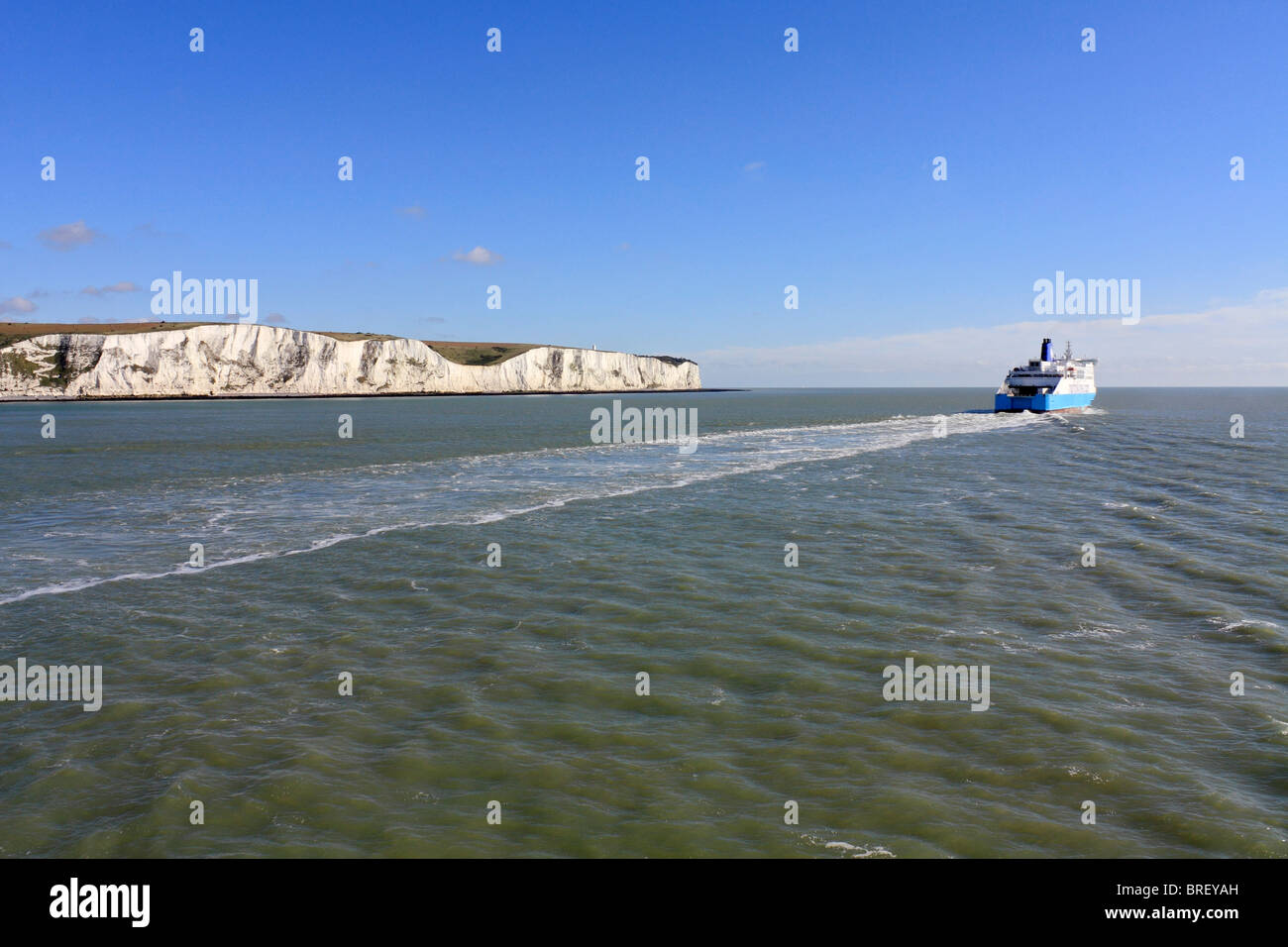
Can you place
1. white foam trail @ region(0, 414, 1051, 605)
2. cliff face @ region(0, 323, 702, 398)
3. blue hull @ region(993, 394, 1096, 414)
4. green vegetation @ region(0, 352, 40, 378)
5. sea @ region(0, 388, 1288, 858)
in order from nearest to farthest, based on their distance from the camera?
sea @ region(0, 388, 1288, 858) → white foam trail @ region(0, 414, 1051, 605) → blue hull @ region(993, 394, 1096, 414) → green vegetation @ region(0, 352, 40, 378) → cliff face @ region(0, 323, 702, 398)

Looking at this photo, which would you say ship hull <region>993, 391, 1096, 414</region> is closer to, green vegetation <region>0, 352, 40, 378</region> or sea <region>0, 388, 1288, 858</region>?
sea <region>0, 388, 1288, 858</region>

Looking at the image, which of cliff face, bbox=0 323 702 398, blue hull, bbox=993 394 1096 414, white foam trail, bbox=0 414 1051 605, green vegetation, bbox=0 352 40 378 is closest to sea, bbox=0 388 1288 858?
A: white foam trail, bbox=0 414 1051 605

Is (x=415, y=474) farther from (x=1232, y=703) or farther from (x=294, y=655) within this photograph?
(x=1232, y=703)

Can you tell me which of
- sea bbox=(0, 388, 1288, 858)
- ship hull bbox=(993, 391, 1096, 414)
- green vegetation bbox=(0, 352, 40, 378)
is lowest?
sea bbox=(0, 388, 1288, 858)

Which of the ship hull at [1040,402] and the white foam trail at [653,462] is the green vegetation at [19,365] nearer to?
the white foam trail at [653,462]

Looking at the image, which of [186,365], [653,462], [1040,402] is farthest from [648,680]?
[186,365]

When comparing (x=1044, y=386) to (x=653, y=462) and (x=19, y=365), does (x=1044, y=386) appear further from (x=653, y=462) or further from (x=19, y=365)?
(x=19, y=365)

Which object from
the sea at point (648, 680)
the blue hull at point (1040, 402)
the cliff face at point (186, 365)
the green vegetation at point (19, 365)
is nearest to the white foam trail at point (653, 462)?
the sea at point (648, 680)
